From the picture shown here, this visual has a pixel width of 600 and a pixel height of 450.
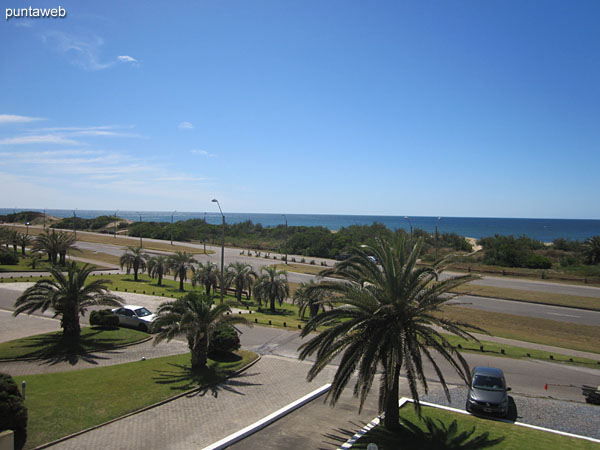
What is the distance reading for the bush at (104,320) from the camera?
2269 cm

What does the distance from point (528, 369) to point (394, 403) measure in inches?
419

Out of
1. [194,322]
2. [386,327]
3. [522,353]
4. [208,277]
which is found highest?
[386,327]

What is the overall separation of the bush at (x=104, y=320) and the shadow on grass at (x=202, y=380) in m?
7.44

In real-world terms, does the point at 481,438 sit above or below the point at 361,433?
above

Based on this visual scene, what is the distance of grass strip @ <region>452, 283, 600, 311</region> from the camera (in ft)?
116

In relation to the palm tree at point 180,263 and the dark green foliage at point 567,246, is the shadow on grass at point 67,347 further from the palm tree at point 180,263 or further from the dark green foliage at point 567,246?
the dark green foliage at point 567,246

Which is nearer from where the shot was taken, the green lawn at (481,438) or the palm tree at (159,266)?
the green lawn at (481,438)

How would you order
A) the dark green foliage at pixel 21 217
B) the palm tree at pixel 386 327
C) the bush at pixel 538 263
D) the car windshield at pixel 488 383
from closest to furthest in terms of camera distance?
the palm tree at pixel 386 327 → the car windshield at pixel 488 383 → the bush at pixel 538 263 → the dark green foliage at pixel 21 217

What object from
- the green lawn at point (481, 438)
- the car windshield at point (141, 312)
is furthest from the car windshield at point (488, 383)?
the car windshield at point (141, 312)

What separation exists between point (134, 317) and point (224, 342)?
8.01 metres

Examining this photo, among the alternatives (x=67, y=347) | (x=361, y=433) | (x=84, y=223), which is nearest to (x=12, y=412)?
(x=361, y=433)

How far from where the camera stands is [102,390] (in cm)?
1429

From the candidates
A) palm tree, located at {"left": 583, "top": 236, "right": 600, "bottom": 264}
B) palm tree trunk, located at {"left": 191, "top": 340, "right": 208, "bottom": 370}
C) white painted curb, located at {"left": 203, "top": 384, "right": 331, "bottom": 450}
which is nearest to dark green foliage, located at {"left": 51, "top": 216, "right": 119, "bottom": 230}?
palm tree trunk, located at {"left": 191, "top": 340, "right": 208, "bottom": 370}

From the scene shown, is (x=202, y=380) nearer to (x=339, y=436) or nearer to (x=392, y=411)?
(x=339, y=436)
